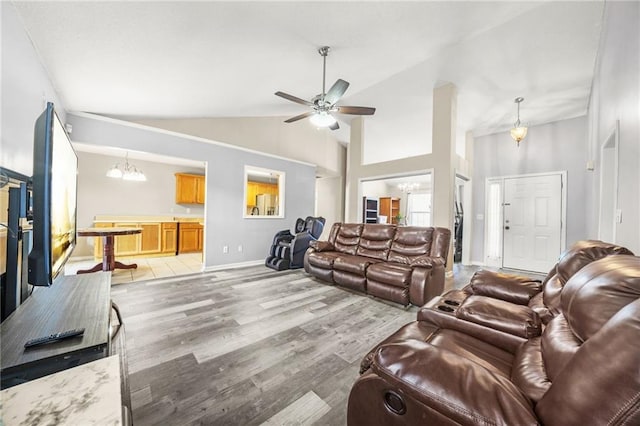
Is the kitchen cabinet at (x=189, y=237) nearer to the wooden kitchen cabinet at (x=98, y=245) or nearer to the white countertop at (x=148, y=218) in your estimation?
the white countertop at (x=148, y=218)

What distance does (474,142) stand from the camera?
5527 millimetres

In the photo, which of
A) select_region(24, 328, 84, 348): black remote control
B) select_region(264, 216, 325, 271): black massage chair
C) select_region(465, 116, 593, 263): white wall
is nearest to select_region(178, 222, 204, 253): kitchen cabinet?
select_region(264, 216, 325, 271): black massage chair

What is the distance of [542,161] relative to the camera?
15.5 ft

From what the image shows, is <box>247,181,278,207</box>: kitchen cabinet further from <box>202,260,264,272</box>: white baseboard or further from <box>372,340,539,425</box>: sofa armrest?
<box>372,340,539,425</box>: sofa armrest

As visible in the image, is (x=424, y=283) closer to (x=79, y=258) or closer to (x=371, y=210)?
(x=371, y=210)

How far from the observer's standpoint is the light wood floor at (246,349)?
4.45ft

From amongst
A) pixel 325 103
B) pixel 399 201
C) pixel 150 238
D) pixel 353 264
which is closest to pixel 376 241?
pixel 353 264

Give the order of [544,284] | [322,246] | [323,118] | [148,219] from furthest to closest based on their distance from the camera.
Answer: [148,219]
[322,246]
[323,118]
[544,284]

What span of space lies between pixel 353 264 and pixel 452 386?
2.68 m

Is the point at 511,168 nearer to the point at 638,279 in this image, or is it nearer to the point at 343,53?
the point at 343,53

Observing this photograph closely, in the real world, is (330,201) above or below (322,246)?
above

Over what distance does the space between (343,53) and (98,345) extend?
3.35m

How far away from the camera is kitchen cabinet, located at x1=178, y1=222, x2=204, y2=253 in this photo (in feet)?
19.9

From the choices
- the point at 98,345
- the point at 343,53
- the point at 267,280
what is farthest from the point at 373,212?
the point at 98,345
